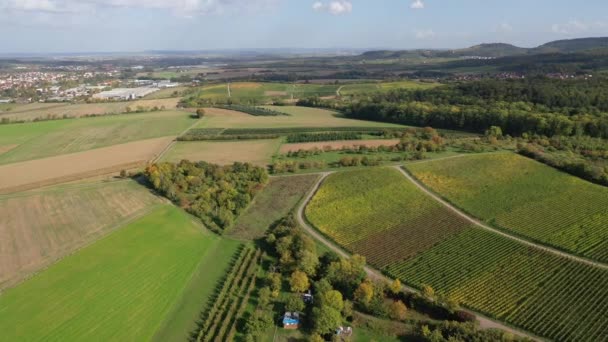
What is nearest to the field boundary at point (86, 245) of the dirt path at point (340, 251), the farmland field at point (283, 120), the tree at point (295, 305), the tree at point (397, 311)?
the dirt path at point (340, 251)

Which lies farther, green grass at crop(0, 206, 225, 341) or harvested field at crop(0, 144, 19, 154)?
harvested field at crop(0, 144, 19, 154)

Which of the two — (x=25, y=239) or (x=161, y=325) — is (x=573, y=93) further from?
(x=25, y=239)

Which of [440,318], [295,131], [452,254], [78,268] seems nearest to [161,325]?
[78,268]

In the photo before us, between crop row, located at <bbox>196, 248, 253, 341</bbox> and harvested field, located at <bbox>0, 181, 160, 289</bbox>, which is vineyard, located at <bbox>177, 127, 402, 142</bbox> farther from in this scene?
crop row, located at <bbox>196, 248, 253, 341</bbox>

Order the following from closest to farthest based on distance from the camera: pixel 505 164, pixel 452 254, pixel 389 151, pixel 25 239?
pixel 452 254 → pixel 25 239 → pixel 505 164 → pixel 389 151

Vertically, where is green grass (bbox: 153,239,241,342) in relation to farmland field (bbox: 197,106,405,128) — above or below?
below

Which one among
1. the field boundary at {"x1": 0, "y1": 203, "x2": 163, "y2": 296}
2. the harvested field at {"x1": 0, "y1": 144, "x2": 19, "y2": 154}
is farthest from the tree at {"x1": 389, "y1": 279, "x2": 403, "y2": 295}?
the harvested field at {"x1": 0, "y1": 144, "x2": 19, "y2": 154}

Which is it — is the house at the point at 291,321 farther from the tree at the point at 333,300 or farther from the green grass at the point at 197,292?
the green grass at the point at 197,292
